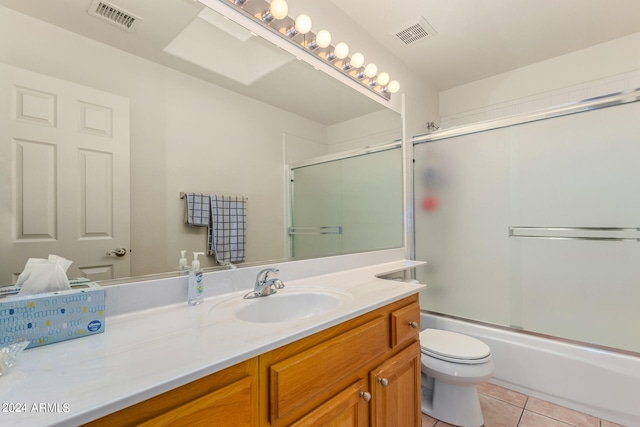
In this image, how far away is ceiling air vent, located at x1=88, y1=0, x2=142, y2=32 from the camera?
886 millimetres

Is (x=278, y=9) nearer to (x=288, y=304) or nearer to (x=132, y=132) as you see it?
(x=132, y=132)

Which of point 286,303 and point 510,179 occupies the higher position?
point 510,179

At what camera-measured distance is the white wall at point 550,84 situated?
80.0 inches

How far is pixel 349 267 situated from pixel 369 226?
1.34 ft

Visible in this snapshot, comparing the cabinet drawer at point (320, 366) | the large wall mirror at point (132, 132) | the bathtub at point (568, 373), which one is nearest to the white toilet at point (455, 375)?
the bathtub at point (568, 373)

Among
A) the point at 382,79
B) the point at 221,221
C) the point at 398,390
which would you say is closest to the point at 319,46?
the point at 382,79

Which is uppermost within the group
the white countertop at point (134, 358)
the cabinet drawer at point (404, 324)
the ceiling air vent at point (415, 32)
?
the ceiling air vent at point (415, 32)

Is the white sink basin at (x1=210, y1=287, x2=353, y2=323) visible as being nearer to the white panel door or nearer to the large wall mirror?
the large wall mirror

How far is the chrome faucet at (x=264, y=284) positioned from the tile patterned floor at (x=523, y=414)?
1.16m

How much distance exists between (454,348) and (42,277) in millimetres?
1677

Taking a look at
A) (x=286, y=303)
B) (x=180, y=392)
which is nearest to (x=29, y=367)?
(x=180, y=392)

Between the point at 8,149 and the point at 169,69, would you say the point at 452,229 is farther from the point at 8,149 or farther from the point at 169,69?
the point at 8,149

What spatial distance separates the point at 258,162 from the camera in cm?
132

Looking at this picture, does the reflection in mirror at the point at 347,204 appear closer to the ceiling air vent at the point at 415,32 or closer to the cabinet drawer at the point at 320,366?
the cabinet drawer at the point at 320,366
